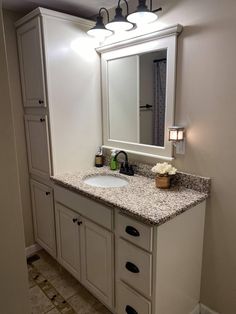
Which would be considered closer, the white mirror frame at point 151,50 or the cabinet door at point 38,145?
the white mirror frame at point 151,50

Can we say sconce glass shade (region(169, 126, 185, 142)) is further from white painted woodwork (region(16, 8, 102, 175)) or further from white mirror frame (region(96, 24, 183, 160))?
white painted woodwork (region(16, 8, 102, 175))

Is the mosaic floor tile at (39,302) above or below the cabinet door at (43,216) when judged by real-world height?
below

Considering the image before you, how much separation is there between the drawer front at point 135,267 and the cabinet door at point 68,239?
471 millimetres

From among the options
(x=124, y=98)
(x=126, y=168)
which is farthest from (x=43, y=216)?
(x=124, y=98)

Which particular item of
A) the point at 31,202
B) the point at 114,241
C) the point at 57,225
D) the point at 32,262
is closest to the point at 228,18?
the point at 114,241

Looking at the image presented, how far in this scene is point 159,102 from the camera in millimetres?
1794

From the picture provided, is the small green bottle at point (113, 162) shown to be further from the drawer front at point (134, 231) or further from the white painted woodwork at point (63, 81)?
the drawer front at point (134, 231)

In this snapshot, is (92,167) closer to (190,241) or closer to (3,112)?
(190,241)

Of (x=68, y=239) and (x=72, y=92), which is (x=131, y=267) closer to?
(x=68, y=239)

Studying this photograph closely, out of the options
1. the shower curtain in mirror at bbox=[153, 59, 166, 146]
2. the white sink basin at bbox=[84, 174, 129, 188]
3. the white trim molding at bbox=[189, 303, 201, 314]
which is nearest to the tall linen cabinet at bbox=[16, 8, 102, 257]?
the white sink basin at bbox=[84, 174, 129, 188]

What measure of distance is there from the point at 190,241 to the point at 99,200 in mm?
631

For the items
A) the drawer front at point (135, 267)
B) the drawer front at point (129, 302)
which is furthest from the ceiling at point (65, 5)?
the drawer front at point (129, 302)

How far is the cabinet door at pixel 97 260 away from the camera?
5.20 ft

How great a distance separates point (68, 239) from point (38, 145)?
84 centimetres
